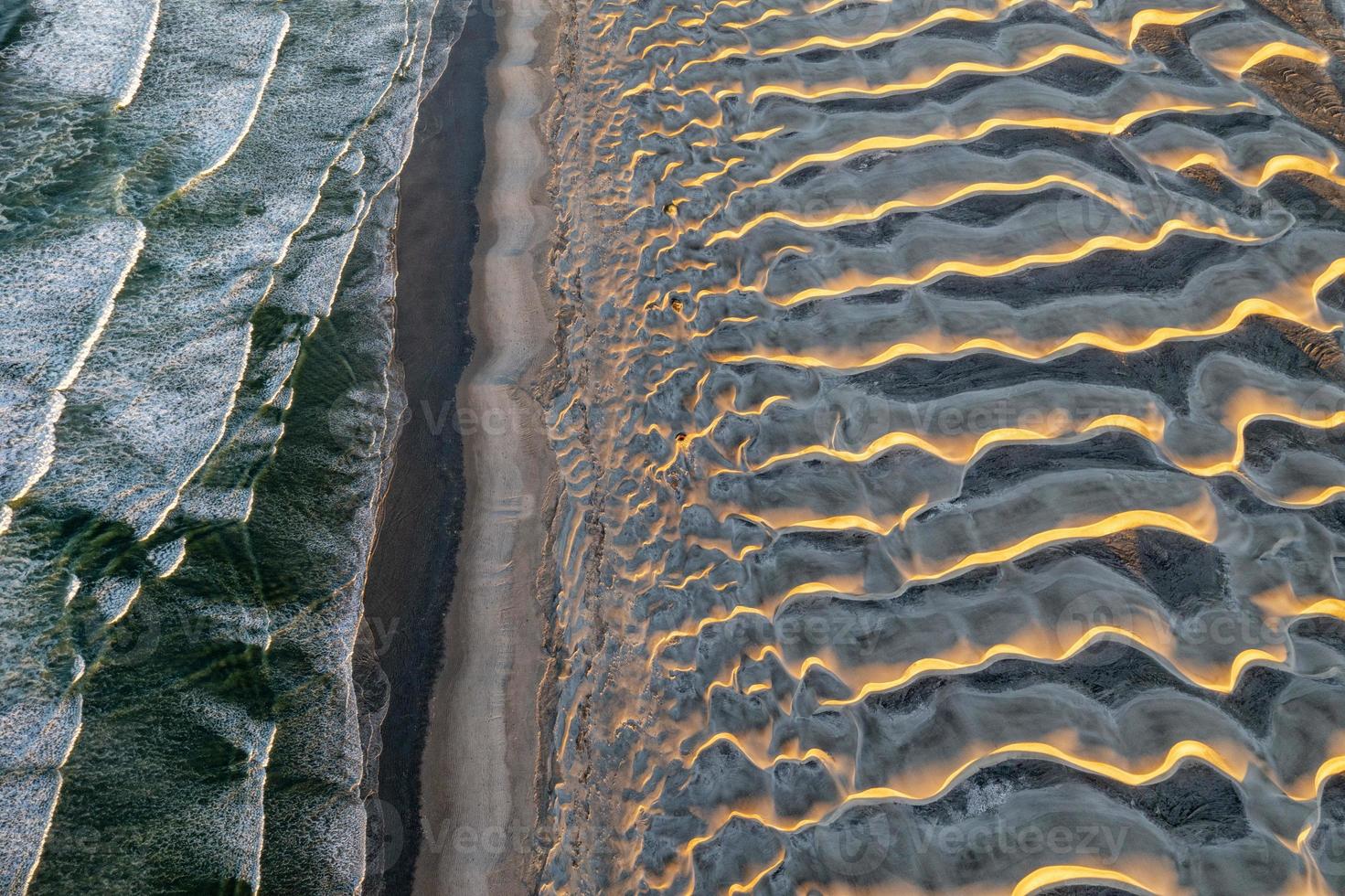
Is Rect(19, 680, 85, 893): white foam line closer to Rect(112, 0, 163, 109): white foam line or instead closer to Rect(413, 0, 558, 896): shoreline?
Rect(413, 0, 558, 896): shoreline

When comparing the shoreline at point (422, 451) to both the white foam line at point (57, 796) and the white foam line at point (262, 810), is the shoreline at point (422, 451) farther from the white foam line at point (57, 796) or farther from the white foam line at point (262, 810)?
the white foam line at point (57, 796)

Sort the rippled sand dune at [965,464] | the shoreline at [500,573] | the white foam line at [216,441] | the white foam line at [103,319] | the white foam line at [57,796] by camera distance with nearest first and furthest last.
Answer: the rippled sand dune at [965,464], the white foam line at [57,796], the shoreline at [500,573], the white foam line at [216,441], the white foam line at [103,319]

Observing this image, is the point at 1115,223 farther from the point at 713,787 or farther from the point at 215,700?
the point at 215,700

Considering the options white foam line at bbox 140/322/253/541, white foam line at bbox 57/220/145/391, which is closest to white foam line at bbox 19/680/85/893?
white foam line at bbox 140/322/253/541

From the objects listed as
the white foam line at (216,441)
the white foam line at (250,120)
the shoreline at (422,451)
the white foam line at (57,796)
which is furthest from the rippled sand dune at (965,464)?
the white foam line at (250,120)

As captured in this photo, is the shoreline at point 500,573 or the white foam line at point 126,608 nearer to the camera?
the shoreline at point 500,573

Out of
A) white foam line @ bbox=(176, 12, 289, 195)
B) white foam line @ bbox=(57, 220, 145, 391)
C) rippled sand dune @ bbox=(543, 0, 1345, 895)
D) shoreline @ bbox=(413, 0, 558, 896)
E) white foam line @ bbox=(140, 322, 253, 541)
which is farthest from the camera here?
white foam line @ bbox=(176, 12, 289, 195)

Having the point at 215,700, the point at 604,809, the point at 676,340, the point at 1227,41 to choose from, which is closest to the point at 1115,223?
the point at 1227,41
